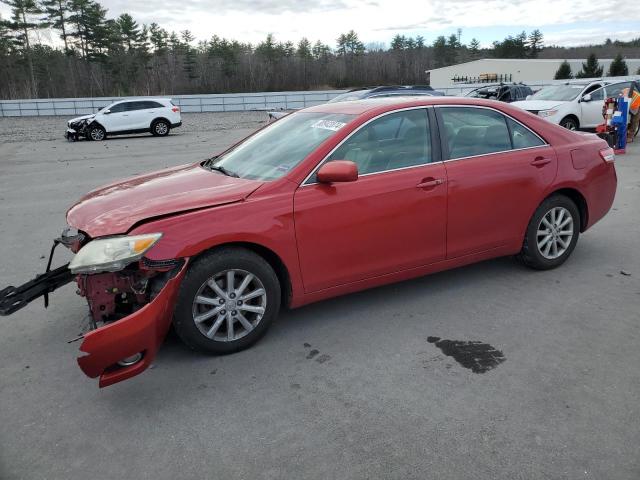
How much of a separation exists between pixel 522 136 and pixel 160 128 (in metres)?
20.4

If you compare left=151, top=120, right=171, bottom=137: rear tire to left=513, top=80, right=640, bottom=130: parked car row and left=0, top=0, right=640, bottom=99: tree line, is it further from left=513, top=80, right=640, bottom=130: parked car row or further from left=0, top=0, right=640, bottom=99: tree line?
left=0, top=0, right=640, bottom=99: tree line

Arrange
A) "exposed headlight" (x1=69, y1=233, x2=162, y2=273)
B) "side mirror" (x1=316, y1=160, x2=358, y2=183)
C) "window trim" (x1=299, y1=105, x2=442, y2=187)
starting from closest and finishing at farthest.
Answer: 1. "exposed headlight" (x1=69, y1=233, x2=162, y2=273)
2. "side mirror" (x1=316, y1=160, x2=358, y2=183)
3. "window trim" (x1=299, y1=105, x2=442, y2=187)

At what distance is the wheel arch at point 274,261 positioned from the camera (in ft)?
11.4

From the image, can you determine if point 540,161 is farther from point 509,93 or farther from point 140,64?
point 140,64

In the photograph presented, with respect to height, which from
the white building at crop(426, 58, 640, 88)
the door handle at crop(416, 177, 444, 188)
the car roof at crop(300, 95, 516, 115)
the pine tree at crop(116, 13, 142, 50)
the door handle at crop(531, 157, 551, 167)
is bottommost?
the door handle at crop(416, 177, 444, 188)

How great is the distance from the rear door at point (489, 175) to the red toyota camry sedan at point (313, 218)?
13 millimetres

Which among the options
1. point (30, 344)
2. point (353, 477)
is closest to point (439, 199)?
point (353, 477)

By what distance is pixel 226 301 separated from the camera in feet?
11.3

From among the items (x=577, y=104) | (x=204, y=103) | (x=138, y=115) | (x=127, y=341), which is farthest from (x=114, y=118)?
(x=127, y=341)

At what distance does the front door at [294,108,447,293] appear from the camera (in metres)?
3.68

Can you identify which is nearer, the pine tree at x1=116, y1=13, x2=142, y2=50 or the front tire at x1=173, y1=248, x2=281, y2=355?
the front tire at x1=173, y1=248, x2=281, y2=355

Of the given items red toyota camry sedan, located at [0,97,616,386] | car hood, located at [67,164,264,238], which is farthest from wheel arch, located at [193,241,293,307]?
car hood, located at [67,164,264,238]

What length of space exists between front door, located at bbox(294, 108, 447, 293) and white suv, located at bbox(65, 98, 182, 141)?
1986cm

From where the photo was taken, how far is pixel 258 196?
3.54 m
